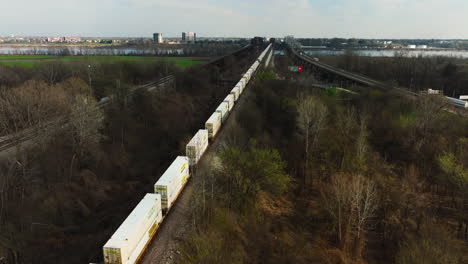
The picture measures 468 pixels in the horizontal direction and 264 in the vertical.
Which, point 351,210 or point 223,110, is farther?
point 223,110

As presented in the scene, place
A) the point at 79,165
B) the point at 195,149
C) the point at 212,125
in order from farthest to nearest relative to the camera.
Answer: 1. the point at 212,125
2. the point at 79,165
3. the point at 195,149

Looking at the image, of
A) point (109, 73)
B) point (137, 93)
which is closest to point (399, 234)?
point (137, 93)

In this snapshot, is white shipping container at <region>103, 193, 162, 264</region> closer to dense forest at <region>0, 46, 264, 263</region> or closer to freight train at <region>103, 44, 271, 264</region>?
freight train at <region>103, 44, 271, 264</region>

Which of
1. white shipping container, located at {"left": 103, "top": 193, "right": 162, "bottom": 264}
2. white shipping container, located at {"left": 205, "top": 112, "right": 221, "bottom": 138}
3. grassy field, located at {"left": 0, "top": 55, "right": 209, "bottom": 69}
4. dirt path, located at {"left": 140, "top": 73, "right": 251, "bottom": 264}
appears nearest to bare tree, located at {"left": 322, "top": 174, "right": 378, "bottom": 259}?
dirt path, located at {"left": 140, "top": 73, "right": 251, "bottom": 264}

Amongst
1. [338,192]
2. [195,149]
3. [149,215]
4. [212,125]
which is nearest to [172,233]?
[149,215]

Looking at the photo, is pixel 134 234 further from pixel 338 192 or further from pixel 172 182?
pixel 338 192

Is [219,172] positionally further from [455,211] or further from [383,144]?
[383,144]
